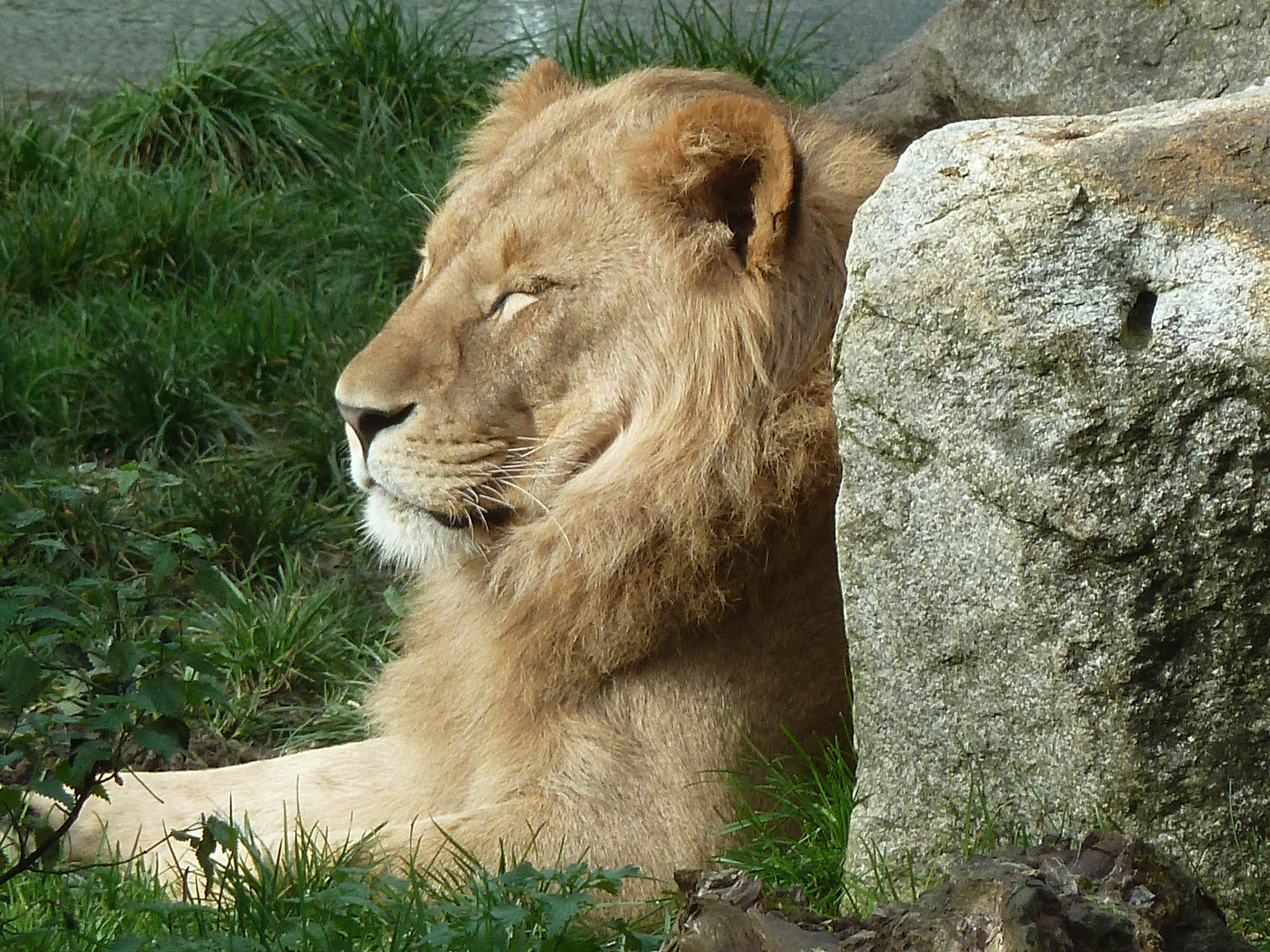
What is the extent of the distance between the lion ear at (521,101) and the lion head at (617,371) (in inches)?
12.3

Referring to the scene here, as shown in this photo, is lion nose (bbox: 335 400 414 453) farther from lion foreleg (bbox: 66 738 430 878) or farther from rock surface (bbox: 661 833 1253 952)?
rock surface (bbox: 661 833 1253 952)

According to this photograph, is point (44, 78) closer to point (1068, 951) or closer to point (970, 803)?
point (970, 803)

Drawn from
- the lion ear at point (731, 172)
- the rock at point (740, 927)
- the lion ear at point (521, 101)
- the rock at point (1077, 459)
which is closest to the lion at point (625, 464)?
the lion ear at point (731, 172)

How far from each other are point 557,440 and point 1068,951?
1.60 m

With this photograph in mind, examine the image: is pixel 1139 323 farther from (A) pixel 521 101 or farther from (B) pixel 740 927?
(A) pixel 521 101

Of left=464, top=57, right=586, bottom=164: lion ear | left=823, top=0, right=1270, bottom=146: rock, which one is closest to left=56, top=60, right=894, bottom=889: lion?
left=464, top=57, right=586, bottom=164: lion ear

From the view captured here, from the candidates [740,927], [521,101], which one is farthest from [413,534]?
[740,927]

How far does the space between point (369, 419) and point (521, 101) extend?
0.98 m

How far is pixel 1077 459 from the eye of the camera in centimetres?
217

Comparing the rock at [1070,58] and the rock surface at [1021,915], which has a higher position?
the rock at [1070,58]

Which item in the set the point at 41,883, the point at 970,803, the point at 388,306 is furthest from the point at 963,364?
the point at 388,306

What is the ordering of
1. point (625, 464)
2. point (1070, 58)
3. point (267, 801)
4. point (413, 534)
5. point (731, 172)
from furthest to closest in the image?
1. point (1070, 58)
2. point (267, 801)
3. point (413, 534)
4. point (625, 464)
5. point (731, 172)

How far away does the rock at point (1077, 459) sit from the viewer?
82.4 inches

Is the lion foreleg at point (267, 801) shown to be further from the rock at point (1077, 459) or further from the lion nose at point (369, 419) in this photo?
the rock at point (1077, 459)
